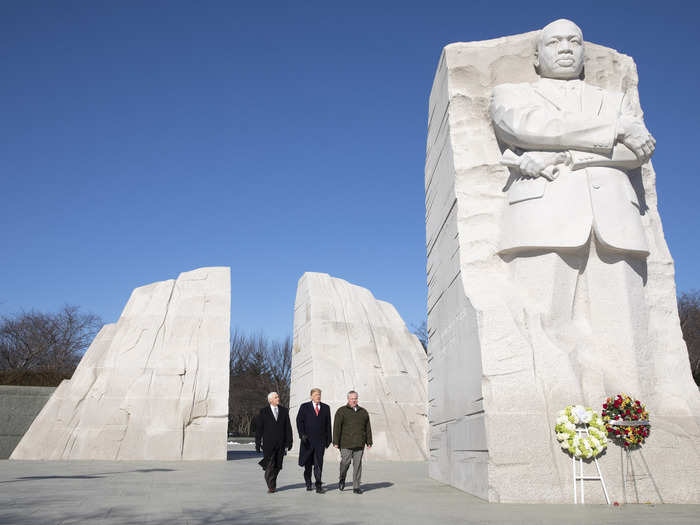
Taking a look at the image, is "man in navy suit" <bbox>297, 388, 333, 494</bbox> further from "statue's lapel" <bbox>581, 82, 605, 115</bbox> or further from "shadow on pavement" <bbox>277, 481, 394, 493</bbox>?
"statue's lapel" <bbox>581, 82, 605, 115</bbox>

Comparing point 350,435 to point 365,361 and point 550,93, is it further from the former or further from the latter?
point 365,361

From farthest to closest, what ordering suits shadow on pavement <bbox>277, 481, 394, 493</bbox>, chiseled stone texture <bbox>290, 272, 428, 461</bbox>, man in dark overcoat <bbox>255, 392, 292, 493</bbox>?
chiseled stone texture <bbox>290, 272, 428, 461</bbox> → shadow on pavement <bbox>277, 481, 394, 493</bbox> → man in dark overcoat <bbox>255, 392, 292, 493</bbox>

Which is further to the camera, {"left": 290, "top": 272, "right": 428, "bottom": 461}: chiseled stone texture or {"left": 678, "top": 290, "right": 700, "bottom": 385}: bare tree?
{"left": 678, "top": 290, "right": 700, "bottom": 385}: bare tree

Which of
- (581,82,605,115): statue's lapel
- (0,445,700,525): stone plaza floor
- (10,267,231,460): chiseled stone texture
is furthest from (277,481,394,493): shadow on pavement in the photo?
(10,267,231,460): chiseled stone texture

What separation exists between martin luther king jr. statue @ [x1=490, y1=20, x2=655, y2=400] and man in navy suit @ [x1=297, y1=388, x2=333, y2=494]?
2796 mm

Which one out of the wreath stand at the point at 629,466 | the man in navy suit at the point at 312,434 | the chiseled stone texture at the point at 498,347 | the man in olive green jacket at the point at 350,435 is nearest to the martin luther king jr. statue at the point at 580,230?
the chiseled stone texture at the point at 498,347

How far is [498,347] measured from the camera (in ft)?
19.7

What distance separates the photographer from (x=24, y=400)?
13.2 m

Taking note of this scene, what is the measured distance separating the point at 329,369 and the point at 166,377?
12.1 feet

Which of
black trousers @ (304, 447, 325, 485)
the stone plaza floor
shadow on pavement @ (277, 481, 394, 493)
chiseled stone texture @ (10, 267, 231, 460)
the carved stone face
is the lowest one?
the stone plaza floor

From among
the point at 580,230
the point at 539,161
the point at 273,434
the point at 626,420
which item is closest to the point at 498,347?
the point at 626,420

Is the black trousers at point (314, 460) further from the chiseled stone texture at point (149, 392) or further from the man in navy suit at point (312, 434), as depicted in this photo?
the chiseled stone texture at point (149, 392)


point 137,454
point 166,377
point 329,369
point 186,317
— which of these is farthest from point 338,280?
point 137,454

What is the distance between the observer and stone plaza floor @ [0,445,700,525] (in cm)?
458
